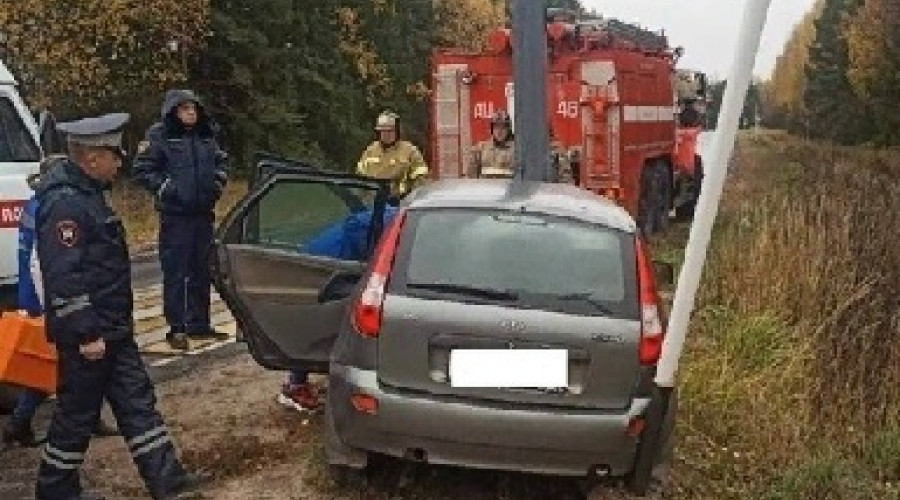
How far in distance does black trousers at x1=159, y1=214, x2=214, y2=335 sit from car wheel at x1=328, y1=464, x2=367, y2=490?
3.11 metres

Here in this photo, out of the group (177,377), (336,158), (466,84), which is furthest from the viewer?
(336,158)

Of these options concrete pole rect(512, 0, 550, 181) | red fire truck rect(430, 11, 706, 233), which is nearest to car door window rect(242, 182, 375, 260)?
concrete pole rect(512, 0, 550, 181)

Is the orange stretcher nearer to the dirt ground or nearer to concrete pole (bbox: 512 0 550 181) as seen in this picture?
the dirt ground

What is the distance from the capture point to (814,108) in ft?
261

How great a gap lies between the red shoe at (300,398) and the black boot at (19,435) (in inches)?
55.4

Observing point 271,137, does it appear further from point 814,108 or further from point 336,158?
point 814,108

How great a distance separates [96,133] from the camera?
502 cm

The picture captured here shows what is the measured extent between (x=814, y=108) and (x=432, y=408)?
7913cm

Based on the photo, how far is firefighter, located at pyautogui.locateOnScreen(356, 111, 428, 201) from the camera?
27.5ft

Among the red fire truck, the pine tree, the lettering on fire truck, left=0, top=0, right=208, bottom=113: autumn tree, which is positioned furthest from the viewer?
the pine tree

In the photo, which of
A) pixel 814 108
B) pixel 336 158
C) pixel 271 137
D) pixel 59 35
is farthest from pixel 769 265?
pixel 814 108

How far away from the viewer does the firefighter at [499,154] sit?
1006 cm

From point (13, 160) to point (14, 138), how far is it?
227 millimetres

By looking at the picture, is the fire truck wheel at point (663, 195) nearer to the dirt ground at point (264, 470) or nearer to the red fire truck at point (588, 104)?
the red fire truck at point (588, 104)
